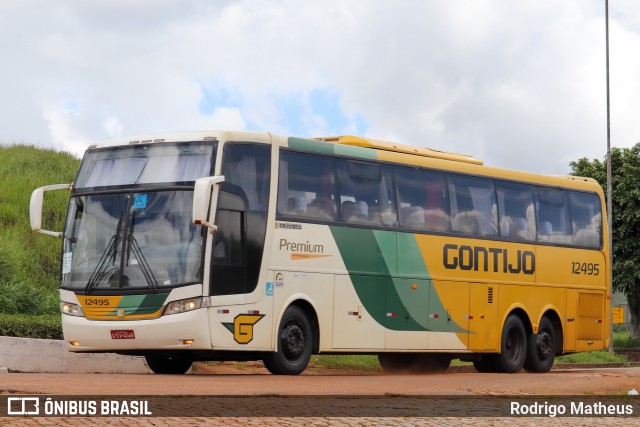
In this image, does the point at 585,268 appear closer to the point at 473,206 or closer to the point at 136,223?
the point at 473,206

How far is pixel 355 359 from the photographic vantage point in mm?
28328

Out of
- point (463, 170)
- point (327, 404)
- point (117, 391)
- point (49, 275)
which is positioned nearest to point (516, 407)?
point (327, 404)

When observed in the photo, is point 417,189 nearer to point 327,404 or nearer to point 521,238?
point 521,238

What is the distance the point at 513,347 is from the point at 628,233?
3322 centimetres

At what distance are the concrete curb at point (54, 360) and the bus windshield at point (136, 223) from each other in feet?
6.76

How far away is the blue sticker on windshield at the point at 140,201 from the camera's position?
62.8 feet

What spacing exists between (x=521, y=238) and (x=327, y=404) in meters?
12.5

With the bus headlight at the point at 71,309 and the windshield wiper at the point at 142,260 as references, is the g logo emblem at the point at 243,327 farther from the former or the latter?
the bus headlight at the point at 71,309

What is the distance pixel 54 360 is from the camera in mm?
21609

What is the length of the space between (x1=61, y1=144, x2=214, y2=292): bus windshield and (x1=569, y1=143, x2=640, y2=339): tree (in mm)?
38569

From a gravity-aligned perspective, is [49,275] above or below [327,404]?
above

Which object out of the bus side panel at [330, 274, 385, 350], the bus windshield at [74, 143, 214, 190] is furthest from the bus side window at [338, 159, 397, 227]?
the bus windshield at [74, 143, 214, 190]

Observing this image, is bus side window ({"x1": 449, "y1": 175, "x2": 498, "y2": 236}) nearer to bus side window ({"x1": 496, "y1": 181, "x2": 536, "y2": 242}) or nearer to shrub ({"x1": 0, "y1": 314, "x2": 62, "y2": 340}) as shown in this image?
bus side window ({"x1": 496, "y1": 181, "x2": 536, "y2": 242})

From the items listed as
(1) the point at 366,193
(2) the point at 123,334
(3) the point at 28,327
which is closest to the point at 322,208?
(1) the point at 366,193
